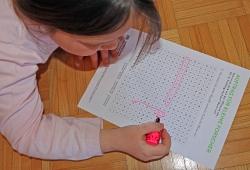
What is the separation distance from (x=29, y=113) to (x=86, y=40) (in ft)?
0.64

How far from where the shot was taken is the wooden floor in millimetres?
733

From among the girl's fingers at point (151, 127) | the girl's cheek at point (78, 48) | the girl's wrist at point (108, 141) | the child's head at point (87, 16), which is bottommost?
the girl's wrist at point (108, 141)

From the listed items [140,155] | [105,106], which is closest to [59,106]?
[105,106]

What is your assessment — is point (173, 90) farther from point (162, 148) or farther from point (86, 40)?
point (86, 40)

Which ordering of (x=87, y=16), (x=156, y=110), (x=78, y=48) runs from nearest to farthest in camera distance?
(x=87, y=16) < (x=78, y=48) < (x=156, y=110)

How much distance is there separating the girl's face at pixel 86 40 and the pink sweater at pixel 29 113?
0.07m

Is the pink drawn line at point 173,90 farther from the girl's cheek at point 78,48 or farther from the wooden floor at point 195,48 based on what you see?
the girl's cheek at point 78,48

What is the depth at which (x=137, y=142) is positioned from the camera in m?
0.73

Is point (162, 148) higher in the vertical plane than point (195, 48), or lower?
lower

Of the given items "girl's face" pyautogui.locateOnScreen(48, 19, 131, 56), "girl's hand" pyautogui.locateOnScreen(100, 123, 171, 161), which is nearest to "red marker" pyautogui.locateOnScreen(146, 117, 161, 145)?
"girl's hand" pyautogui.locateOnScreen(100, 123, 171, 161)

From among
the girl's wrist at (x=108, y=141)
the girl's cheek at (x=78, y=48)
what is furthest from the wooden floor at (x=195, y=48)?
the girl's cheek at (x=78, y=48)

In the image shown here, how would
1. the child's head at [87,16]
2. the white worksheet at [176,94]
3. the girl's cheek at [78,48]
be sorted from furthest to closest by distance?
the white worksheet at [176,94], the girl's cheek at [78,48], the child's head at [87,16]

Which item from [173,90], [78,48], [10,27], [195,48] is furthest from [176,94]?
→ [10,27]

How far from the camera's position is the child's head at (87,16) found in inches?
19.6
